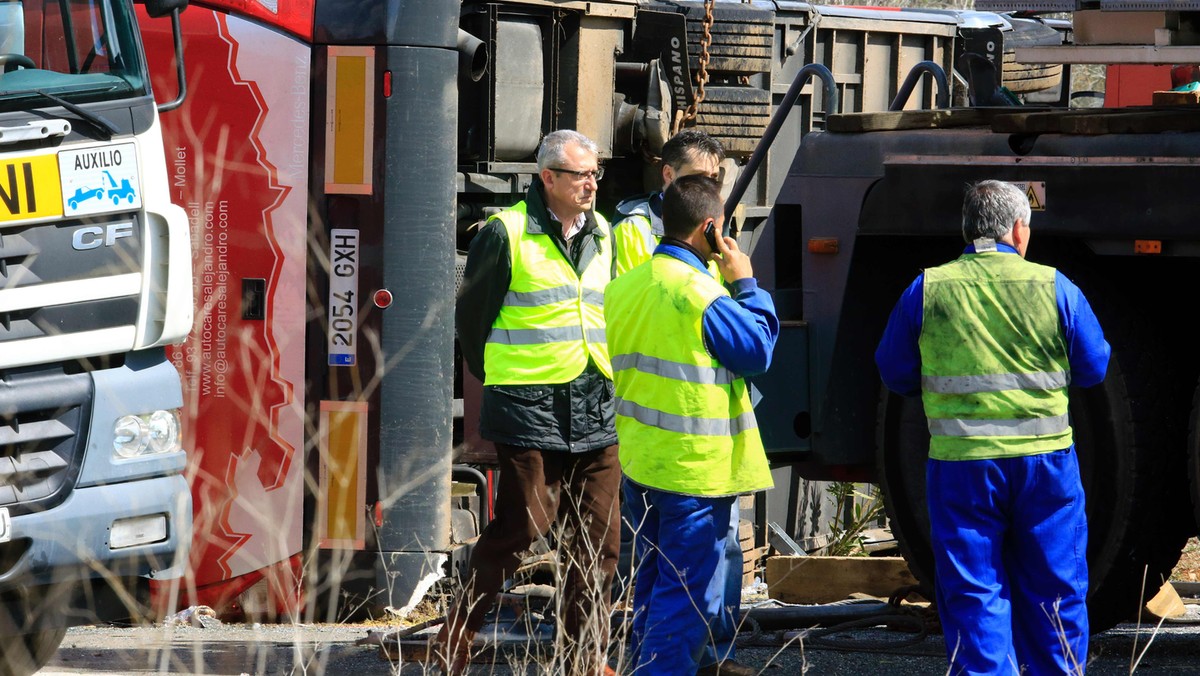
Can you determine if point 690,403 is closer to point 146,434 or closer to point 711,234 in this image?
point 711,234

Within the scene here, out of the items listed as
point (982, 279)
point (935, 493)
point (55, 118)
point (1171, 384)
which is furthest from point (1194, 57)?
point (55, 118)

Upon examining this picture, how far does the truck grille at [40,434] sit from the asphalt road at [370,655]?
1.93ft

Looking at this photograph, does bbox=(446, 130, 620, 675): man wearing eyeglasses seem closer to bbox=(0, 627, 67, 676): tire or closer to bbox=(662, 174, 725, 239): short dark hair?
bbox=(662, 174, 725, 239): short dark hair

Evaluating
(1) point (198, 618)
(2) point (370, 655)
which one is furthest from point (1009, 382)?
(1) point (198, 618)

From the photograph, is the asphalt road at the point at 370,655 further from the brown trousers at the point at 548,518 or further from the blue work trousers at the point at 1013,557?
the blue work trousers at the point at 1013,557

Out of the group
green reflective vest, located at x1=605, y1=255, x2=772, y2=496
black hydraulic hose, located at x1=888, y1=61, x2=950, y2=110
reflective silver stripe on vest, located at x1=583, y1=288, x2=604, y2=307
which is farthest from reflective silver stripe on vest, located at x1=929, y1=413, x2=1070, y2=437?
black hydraulic hose, located at x1=888, y1=61, x2=950, y2=110

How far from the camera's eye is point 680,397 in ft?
15.6

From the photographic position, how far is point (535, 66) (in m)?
9.12

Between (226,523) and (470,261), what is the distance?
102 inches

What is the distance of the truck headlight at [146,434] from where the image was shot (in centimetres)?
513

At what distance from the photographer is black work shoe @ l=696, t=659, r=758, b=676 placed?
16.7 ft

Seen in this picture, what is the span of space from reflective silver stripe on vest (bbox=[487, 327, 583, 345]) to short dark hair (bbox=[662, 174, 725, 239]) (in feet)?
2.48

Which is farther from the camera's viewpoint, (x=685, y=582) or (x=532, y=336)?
(x=532, y=336)

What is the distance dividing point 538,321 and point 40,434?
5.19ft
